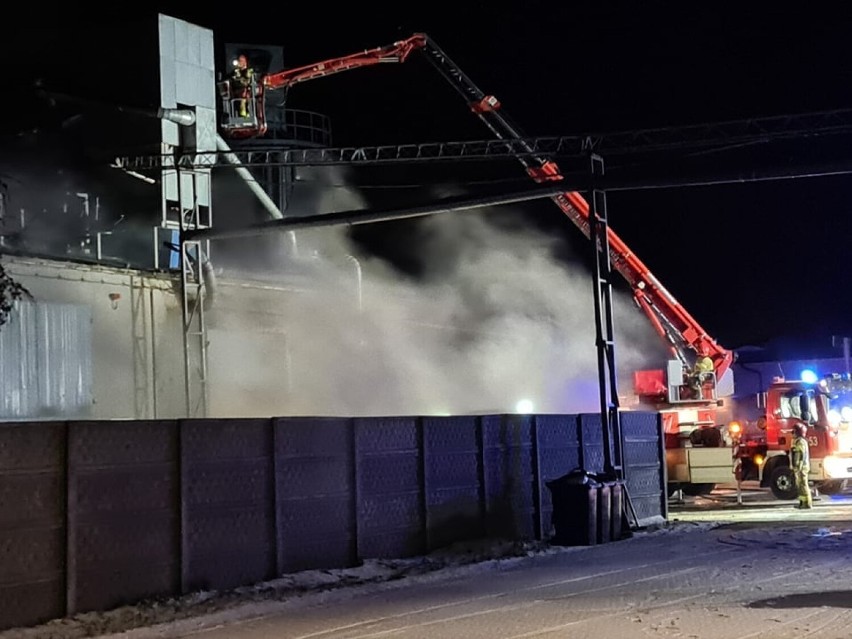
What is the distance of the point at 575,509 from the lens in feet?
56.2

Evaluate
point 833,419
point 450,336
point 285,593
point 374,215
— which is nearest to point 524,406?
point 450,336

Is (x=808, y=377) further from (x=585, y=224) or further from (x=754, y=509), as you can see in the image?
(x=585, y=224)

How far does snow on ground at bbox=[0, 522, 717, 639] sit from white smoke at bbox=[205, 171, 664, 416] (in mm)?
12880

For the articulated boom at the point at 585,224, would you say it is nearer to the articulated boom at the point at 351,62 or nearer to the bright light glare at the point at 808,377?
the articulated boom at the point at 351,62

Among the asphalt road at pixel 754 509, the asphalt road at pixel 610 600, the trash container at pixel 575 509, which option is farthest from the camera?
the asphalt road at pixel 754 509

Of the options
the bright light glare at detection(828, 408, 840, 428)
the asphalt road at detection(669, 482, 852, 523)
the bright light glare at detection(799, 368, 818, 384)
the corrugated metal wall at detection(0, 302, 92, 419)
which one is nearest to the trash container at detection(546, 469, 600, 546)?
the asphalt road at detection(669, 482, 852, 523)

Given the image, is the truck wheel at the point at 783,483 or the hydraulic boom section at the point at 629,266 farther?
the hydraulic boom section at the point at 629,266

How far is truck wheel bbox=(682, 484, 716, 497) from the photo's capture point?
26.8 meters

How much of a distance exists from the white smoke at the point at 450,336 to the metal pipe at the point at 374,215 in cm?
684

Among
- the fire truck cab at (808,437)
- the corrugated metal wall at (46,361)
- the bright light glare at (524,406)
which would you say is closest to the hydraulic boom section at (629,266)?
the fire truck cab at (808,437)

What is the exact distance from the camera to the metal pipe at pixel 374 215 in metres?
18.3

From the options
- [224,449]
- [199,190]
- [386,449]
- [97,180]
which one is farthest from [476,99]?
[224,449]

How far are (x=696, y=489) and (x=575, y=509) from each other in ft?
36.9

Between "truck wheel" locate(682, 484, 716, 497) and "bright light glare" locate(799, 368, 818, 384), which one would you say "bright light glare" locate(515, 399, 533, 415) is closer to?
"truck wheel" locate(682, 484, 716, 497)
